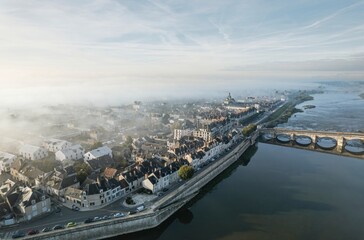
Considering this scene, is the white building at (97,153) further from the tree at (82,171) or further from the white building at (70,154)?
the tree at (82,171)

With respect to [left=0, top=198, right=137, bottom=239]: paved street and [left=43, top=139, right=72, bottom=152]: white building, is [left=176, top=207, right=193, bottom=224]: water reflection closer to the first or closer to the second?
[left=0, top=198, right=137, bottom=239]: paved street

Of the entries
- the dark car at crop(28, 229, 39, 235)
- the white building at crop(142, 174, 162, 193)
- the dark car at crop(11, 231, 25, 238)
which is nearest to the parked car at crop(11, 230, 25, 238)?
the dark car at crop(11, 231, 25, 238)

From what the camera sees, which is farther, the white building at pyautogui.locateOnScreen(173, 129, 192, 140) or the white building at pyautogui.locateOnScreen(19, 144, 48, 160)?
the white building at pyautogui.locateOnScreen(173, 129, 192, 140)

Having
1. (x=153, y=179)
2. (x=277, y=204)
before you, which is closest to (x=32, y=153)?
(x=153, y=179)

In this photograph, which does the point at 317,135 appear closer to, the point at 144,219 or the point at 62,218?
the point at 144,219

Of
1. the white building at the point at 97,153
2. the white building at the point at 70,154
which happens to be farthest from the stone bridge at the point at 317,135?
the white building at the point at 70,154

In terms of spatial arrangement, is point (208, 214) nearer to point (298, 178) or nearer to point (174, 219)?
point (174, 219)
